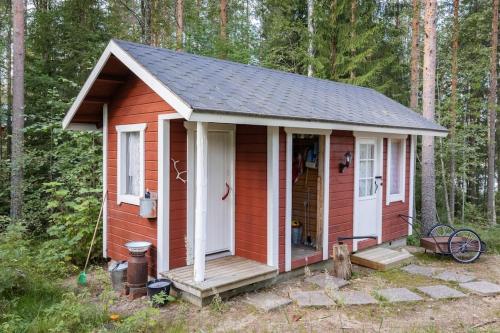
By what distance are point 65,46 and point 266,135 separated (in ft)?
28.7

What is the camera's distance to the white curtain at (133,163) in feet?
18.3

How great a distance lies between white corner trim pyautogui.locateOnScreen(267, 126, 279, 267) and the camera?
495 centimetres

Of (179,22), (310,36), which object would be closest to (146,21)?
(179,22)

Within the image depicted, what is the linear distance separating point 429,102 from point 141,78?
6557 mm

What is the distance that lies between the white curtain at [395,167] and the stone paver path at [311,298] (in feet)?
11.3

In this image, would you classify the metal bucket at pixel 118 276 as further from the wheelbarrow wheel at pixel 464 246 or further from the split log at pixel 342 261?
the wheelbarrow wheel at pixel 464 246

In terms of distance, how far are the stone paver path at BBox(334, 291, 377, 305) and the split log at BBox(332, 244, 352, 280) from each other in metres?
0.56

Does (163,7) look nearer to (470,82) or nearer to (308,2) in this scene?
(308,2)

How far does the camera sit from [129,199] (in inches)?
219

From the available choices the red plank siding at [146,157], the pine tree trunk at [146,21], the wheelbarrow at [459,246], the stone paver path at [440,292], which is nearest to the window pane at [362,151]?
the wheelbarrow at [459,246]

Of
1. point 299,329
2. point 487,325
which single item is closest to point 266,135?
point 299,329

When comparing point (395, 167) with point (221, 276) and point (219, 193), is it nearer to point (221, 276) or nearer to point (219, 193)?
point (219, 193)

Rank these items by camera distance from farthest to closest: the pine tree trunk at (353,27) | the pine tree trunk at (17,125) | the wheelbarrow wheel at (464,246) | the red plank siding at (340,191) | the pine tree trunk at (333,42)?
1. the pine tree trunk at (333,42)
2. the pine tree trunk at (353,27)
3. the pine tree trunk at (17,125)
4. the wheelbarrow wheel at (464,246)
5. the red plank siding at (340,191)

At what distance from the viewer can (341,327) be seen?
3.80 m
